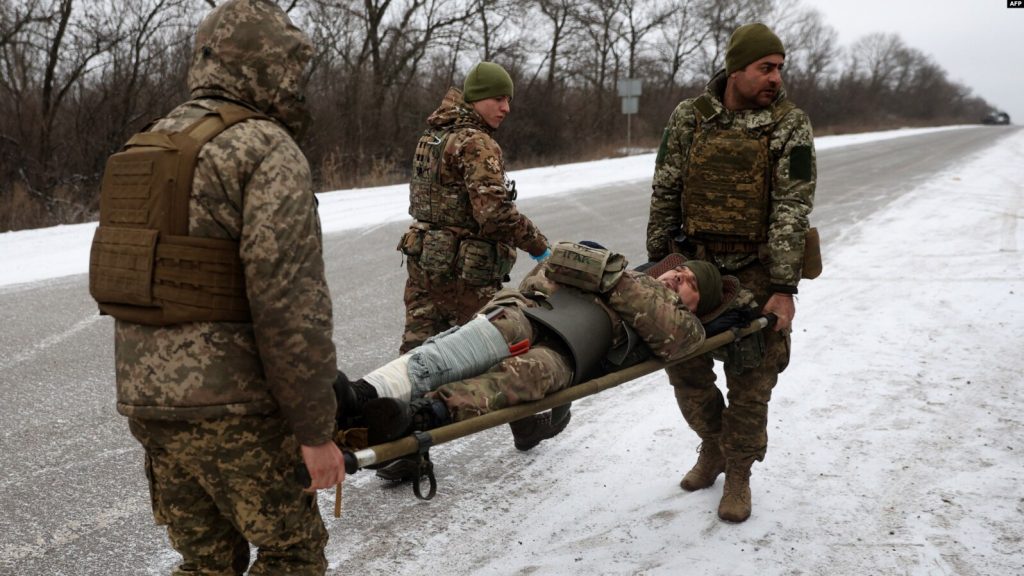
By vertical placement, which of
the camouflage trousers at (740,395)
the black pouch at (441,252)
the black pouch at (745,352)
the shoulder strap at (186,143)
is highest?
the shoulder strap at (186,143)

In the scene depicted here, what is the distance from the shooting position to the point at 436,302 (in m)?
4.18

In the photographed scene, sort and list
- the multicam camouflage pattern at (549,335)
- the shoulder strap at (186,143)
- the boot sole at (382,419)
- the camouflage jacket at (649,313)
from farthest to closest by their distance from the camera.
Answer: the camouflage jacket at (649,313) < the multicam camouflage pattern at (549,335) < the boot sole at (382,419) < the shoulder strap at (186,143)

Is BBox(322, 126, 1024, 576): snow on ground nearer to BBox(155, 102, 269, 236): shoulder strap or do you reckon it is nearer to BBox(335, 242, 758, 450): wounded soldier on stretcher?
BBox(335, 242, 758, 450): wounded soldier on stretcher

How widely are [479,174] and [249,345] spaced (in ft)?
6.82

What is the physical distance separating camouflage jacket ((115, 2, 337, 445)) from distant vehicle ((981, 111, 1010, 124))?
237 feet

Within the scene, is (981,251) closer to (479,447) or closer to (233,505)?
(479,447)

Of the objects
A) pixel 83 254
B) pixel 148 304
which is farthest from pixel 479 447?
pixel 83 254

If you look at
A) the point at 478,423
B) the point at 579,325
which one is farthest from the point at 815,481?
the point at 478,423

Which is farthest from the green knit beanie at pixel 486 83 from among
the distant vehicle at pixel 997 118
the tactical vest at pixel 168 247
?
the distant vehicle at pixel 997 118

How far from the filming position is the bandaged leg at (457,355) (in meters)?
2.87

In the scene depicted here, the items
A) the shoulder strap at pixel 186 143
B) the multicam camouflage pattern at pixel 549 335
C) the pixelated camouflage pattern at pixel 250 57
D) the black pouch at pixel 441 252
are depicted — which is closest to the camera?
the shoulder strap at pixel 186 143

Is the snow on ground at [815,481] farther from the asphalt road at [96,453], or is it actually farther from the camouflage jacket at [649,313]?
the camouflage jacket at [649,313]

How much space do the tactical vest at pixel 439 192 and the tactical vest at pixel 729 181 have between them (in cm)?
111

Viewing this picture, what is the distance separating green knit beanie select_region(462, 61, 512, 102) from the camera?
4078mm
